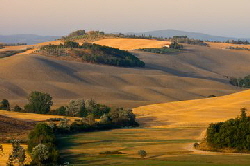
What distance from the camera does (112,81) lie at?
12850 centimetres

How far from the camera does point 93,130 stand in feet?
214

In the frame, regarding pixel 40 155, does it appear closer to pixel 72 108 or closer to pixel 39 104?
pixel 72 108

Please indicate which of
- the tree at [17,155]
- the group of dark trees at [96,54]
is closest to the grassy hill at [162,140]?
the tree at [17,155]

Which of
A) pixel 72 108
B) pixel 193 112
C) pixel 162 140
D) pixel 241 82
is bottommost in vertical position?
pixel 241 82

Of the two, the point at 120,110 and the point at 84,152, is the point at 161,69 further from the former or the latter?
the point at 84,152

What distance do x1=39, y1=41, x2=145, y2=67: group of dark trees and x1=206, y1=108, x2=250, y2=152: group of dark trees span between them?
10585 cm

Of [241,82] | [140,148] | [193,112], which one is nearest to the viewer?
[140,148]

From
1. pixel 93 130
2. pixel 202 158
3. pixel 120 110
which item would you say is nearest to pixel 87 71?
pixel 120 110

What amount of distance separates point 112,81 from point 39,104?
44835 mm

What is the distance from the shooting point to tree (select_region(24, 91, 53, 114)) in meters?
84.5

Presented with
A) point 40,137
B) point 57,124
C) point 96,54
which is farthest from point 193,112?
point 96,54

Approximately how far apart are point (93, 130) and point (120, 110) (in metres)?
10.0

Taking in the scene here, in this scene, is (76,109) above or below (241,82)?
above

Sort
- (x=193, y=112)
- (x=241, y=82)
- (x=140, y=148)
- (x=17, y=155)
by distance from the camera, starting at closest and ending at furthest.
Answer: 1. (x=17, y=155)
2. (x=140, y=148)
3. (x=193, y=112)
4. (x=241, y=82)
